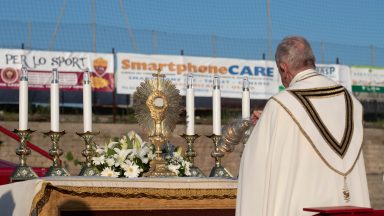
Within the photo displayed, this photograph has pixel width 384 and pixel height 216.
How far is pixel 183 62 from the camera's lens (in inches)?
1003

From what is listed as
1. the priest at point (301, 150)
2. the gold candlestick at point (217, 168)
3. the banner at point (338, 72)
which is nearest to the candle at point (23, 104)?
the gold candlestick at point (217, 168)

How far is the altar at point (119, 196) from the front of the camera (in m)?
6.48

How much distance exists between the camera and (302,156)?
546cm

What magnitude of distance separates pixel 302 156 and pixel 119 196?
1762mm

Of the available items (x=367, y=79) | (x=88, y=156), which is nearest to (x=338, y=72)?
(x=367, y=79)

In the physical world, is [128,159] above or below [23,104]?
below

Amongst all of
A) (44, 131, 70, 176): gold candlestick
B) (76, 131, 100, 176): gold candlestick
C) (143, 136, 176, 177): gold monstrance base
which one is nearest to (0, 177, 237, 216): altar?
(143, 136, 176, 177): gold monstrance base

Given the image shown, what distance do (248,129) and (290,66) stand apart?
2.32 m

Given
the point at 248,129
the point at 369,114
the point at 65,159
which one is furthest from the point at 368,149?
the point at 248,129

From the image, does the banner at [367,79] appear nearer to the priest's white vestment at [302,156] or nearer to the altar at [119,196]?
the altar at [119,196]

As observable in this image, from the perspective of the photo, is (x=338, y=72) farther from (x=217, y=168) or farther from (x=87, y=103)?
(x=87, y=103)

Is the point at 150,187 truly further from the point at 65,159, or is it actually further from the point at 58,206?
the point at 65,159

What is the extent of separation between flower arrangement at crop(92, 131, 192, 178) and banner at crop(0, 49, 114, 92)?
15.6m

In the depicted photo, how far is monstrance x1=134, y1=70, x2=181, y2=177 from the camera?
769cm
